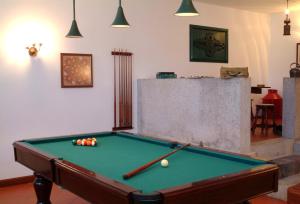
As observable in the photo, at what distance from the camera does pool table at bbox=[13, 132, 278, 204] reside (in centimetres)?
198

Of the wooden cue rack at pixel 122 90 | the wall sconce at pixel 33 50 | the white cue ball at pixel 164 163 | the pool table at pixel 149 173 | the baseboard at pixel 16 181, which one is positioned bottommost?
the baseboard at pixel 16 181

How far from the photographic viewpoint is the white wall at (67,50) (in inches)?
195

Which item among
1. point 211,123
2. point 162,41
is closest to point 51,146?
point 211,123

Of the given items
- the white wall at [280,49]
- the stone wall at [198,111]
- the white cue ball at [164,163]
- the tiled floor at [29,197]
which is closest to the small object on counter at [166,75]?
the stone wall at [198,111]

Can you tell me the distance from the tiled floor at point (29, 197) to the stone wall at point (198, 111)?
0.70 meters

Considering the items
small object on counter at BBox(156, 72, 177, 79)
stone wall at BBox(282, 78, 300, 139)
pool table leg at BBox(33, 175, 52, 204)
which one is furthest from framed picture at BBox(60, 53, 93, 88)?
stone wall at BBox(282, 78, 300, 139)

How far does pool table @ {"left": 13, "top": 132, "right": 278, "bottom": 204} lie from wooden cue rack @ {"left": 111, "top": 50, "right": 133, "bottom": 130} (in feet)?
8.15

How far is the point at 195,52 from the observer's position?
7066mm

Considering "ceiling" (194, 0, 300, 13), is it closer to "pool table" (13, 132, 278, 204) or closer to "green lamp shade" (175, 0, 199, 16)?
"green lamp shade" (175, 0, 199, 16)

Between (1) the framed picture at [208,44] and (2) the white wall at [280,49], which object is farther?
(2) the white wall at [280,49]

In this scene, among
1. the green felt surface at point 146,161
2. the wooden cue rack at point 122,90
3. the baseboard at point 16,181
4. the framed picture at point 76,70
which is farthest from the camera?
the wooden cue rack at point 122,90

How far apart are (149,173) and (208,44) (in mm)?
5321

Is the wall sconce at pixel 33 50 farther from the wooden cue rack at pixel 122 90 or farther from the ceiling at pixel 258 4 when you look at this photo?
the ceiling at pixel 258 4

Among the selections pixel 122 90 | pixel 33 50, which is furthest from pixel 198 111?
pixel 33 50
